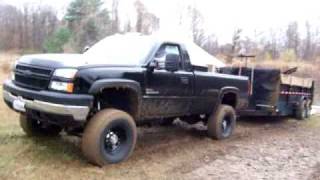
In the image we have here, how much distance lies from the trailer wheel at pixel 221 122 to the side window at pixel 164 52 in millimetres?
1818

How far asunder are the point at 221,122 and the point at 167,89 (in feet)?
7.17

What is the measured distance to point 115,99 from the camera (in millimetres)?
7301

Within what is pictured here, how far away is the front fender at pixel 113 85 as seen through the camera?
6.50 metres

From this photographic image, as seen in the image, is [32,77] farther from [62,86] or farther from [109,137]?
[109,137]

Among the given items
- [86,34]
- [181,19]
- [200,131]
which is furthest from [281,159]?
[181,19]

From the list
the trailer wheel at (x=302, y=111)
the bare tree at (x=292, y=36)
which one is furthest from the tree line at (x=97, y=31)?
the trailer wheel at (x=302, y=111)

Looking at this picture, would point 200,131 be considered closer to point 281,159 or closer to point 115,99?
point 281,159

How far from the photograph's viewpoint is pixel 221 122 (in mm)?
9711

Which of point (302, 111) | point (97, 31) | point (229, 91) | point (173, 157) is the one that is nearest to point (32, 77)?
point (173, 157)

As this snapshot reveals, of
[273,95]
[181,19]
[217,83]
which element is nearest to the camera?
[217,83]

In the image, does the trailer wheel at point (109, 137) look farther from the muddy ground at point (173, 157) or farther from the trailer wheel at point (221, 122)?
the trailer wheel at point (221, 122)

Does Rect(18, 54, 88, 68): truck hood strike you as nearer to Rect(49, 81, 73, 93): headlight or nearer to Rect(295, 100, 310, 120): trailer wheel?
Rect(49, 81, 73, 93): headlight

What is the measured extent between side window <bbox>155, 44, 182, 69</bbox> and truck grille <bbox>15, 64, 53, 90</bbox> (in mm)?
1966

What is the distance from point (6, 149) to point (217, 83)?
4177 millimetres
